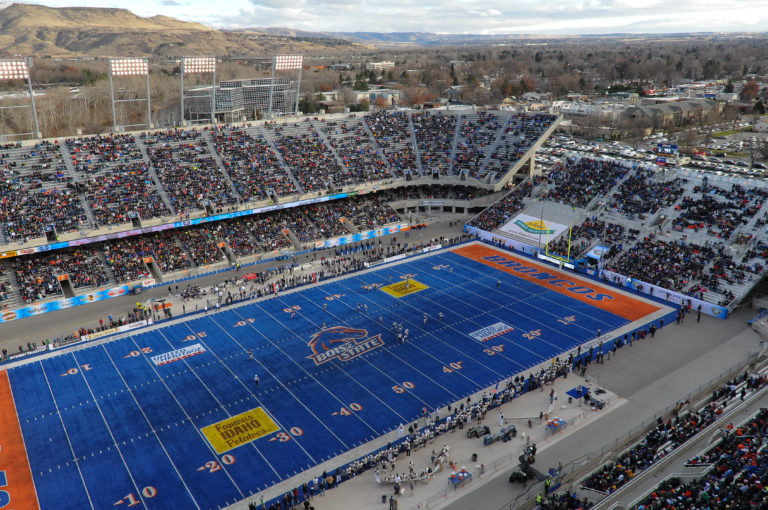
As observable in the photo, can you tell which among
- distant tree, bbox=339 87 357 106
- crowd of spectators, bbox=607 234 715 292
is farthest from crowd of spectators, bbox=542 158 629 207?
distant tree, bbox=339 87 357 106

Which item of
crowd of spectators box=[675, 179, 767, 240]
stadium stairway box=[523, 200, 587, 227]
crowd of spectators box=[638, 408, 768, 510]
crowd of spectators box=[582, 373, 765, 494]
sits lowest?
stadium stairway box=[523, 200, 587, 227]

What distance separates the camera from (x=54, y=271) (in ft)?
124

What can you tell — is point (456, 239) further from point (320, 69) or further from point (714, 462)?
point (320, 69)

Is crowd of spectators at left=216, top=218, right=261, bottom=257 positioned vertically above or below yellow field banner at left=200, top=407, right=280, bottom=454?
below

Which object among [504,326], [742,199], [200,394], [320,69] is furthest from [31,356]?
[320,69]

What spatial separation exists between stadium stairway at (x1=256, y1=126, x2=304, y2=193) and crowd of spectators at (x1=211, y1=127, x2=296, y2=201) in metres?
0.19

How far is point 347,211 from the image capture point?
50.8m

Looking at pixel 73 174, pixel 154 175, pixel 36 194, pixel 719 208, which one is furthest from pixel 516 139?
pixel 36 194

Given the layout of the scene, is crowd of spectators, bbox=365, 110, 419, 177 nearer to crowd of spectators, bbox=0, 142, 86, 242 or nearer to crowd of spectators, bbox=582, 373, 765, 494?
crowd of spectators, bbox=0, 142, 86, 242

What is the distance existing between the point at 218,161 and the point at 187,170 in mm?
3054

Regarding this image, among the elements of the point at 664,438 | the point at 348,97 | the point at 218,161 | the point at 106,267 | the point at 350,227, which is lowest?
the point at 106,267

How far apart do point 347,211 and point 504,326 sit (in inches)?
895

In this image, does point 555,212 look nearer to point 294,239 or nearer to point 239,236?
point 294,239

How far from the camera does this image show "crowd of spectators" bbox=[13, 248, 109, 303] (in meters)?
36.2
